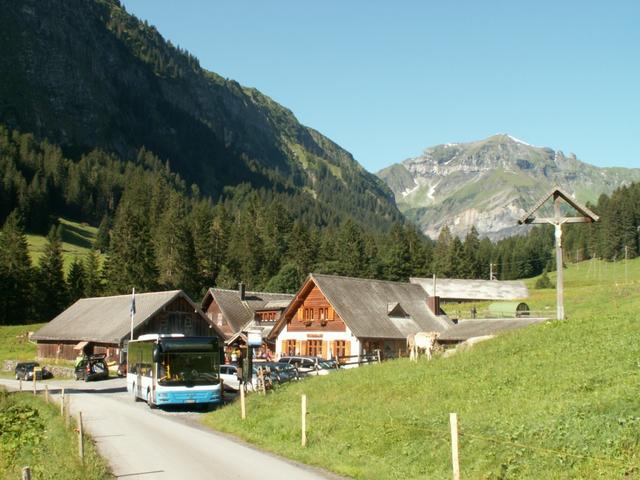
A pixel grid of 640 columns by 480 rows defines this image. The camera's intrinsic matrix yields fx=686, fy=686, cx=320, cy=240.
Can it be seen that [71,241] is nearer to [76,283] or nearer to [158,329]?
[76,283]

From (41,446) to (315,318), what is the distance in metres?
39.6

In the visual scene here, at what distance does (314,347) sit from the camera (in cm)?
6041

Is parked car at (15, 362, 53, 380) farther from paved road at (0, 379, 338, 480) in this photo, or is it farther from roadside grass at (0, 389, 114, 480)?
paved road at (0, 379, 338, 480)

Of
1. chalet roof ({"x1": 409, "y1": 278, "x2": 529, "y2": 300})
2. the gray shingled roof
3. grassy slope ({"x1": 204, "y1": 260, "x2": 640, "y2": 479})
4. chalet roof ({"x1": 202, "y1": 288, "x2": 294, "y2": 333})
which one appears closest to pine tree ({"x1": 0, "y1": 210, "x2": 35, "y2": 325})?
chalet roof ({"x1": 202, "y1": 288, "x2": 294, "y2": 333})

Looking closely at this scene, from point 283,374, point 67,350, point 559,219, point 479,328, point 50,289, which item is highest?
point 559,219

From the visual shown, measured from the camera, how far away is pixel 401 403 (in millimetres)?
21016

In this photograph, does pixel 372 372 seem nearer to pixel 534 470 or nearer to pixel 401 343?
pixel 534 470

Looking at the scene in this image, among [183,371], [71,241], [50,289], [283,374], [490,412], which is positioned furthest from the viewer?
[71,241]

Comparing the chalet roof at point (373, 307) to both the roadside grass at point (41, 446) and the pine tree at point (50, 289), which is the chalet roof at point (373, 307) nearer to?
the roadside grass at point (41, 446)

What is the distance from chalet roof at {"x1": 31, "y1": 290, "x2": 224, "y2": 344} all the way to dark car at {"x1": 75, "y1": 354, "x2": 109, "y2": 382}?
460 cm

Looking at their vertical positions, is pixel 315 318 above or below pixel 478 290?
below

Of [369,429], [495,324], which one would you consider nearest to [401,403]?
[369,429]

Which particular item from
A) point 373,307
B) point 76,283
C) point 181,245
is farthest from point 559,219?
point 181,245

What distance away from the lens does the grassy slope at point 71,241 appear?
414ft
